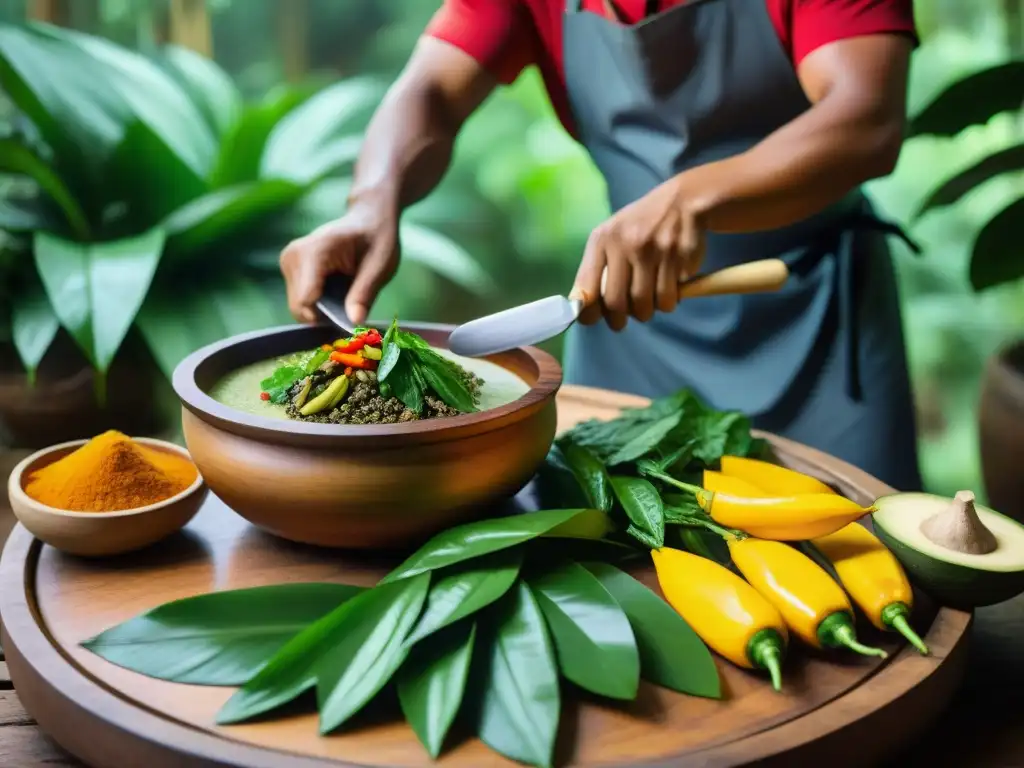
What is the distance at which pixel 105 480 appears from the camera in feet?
3.64

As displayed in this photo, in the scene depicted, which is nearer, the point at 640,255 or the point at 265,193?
the point at 640,255

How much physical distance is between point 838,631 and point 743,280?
0.53m

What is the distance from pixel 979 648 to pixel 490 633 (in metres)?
0.54

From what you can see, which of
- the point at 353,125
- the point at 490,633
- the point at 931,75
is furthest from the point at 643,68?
the point at 931,75

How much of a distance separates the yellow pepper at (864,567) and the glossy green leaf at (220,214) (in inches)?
72.9

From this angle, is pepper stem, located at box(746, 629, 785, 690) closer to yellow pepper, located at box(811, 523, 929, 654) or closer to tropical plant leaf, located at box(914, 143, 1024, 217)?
yellow pepper, located at box(811, 523, 929, 654)

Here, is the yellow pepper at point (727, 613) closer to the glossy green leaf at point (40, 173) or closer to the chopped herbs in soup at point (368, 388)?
the chopped herbs in soup at point (368, 388)

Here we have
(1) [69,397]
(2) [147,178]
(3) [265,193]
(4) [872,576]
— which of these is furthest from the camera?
(2) [147,178]

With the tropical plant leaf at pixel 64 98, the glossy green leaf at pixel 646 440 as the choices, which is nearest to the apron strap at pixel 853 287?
the glossy green leaf at pixel 646 440

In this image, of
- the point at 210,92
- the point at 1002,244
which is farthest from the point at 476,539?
the point at 210,92

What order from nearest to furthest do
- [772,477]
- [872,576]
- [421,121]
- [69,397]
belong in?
[872,576], [772,477], [421,121], [69,397]

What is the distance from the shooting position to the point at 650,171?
5.56ft

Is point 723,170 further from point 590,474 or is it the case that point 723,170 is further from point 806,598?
point 806,598

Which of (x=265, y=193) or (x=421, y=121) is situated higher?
(x=421, y=121)
